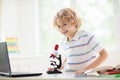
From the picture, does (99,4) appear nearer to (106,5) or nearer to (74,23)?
(106,5)

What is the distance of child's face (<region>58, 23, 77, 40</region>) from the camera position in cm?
220

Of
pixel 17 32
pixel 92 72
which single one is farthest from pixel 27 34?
pixel 92 72

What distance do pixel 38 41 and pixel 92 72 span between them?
2.47 m

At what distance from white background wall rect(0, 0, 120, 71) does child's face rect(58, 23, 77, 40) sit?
1.66 meters

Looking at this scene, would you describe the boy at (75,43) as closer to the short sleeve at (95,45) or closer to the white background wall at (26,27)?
the short sleeve at (95,45)

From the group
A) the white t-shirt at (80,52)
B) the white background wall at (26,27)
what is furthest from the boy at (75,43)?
the white background wall at (26,27)

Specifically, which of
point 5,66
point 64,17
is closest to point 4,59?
point 5,66

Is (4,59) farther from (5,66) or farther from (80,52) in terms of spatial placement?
(80,52)

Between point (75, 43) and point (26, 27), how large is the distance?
1.91 meters

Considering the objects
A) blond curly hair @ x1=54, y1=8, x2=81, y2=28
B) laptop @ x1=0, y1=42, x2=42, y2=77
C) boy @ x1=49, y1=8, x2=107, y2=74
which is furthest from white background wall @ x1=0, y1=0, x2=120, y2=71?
laptop @ x1=0, y1=42, x2=42, y2=77

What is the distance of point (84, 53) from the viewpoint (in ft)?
7.43

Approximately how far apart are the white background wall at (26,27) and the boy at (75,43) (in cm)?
163

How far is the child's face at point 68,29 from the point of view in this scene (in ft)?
7.23

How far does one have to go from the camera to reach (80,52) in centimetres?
227
